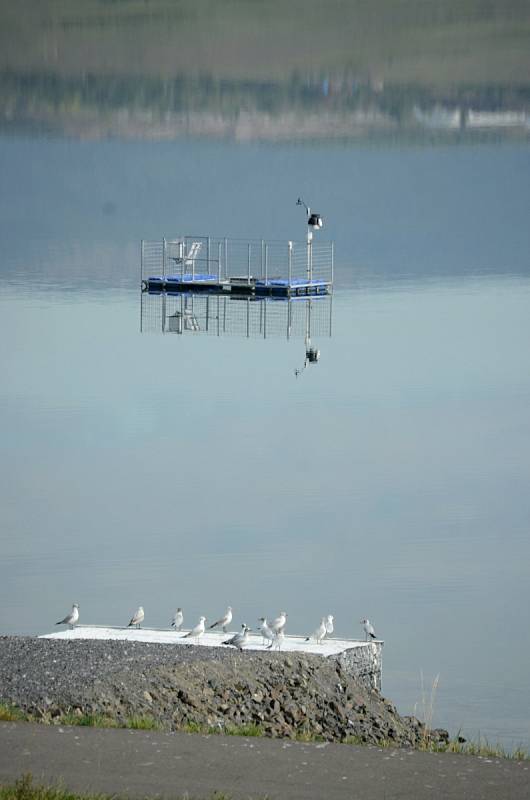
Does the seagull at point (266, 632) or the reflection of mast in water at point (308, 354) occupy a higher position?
the seagull at point (266, 632)

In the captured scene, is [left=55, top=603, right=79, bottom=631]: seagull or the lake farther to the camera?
the lake

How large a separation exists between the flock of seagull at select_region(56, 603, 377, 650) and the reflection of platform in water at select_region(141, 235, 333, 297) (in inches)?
841

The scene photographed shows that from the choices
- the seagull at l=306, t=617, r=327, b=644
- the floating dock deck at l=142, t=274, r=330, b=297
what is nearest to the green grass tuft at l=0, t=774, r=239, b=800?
the seagull at l=306, t=617, r=327, b=644

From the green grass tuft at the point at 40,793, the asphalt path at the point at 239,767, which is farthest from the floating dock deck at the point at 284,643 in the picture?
the green grass tuft at the point at 40,793

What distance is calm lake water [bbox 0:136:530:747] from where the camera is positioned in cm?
1363

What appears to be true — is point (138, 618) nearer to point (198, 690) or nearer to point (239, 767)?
point (198, 690)

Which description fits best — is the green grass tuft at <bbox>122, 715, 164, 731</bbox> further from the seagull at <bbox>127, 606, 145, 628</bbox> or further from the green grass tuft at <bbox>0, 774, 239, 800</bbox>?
the seagull at <bbox>127, 606, 145, 628</bbox>

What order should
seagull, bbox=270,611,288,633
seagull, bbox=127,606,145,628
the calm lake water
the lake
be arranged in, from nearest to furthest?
seagull, bbox=270,611,288,633 → seagull, bbox=127,606,145,628 → the calm lake water → the lake

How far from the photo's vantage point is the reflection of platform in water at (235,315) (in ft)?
101

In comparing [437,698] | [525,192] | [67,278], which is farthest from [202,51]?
[437,698]

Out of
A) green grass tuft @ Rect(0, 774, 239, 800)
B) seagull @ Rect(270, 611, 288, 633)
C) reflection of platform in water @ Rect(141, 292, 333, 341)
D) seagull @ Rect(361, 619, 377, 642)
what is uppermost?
green grass tuft @ Rect(0, 774, 239, 800)

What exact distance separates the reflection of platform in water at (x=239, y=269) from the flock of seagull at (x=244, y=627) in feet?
70.1

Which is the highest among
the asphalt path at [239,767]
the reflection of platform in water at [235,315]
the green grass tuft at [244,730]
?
the asphalt path at [239,767]

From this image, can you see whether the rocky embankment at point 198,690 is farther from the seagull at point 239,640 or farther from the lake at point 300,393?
the lake at point 300,393
